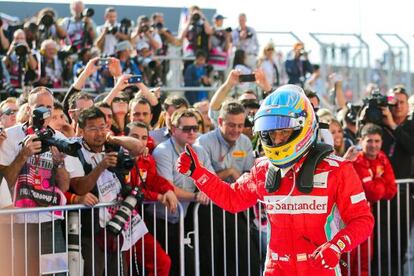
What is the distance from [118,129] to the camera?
9062 mm

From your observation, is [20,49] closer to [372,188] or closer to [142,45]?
[142,45]

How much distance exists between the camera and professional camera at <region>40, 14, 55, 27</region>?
14344 mm

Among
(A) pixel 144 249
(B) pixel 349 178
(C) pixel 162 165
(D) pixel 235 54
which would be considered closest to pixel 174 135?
(C) pixel 162 165

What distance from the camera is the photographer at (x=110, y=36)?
48.3 feet

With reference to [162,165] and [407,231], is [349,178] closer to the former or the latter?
[162,165]

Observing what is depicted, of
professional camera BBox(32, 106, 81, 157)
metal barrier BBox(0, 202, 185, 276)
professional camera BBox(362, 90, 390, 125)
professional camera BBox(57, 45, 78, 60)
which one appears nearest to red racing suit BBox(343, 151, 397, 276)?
professional camera BBox(362, 90, 390, 125)

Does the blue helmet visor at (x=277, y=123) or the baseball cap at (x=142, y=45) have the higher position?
the baseball cap at (x=142, y=45)

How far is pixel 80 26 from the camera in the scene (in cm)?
1510

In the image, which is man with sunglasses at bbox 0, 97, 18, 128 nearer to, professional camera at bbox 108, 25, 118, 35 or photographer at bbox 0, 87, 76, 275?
photographer at bbox 0, 87, 76, 275

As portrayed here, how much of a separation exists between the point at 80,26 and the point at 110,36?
1.71 ft

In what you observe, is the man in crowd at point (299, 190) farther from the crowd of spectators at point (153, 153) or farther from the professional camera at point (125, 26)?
the professional camera at point (125, 26)

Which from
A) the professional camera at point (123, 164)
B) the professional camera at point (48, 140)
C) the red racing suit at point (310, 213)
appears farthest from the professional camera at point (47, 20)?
the red racing suit at point (310, 213)

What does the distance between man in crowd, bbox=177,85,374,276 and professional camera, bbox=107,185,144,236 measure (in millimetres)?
1395

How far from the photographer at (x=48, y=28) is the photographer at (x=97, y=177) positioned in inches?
271
